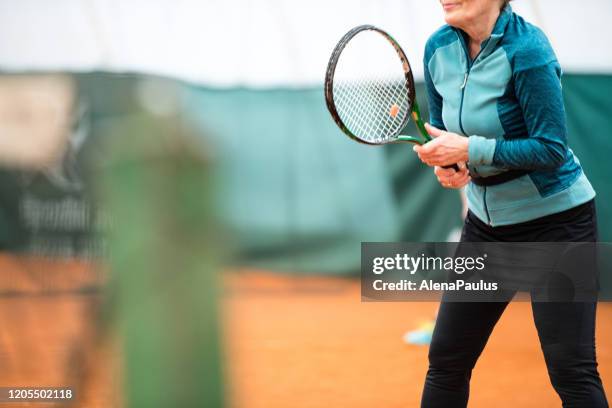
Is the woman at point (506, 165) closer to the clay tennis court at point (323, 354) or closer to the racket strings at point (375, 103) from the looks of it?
the racket strings at point (375, 103)

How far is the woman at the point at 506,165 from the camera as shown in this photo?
6.13 ft

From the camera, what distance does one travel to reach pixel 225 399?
840 millimetres

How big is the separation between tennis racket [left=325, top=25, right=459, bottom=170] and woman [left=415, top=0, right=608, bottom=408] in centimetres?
24

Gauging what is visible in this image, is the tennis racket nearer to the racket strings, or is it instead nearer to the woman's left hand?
the racket strings

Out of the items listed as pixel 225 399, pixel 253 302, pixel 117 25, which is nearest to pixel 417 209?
pixel 253 302

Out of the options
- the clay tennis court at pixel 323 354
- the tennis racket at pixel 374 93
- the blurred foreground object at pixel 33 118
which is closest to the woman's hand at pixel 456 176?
the tennis racket at pixel 374 93

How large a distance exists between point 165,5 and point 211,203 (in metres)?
5.33

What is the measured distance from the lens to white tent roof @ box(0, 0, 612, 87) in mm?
5766

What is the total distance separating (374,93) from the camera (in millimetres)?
2416

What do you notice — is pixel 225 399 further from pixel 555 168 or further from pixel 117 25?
pixel 117 25

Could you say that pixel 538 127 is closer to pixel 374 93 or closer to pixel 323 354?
pixel 374 93

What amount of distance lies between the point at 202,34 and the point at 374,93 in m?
3.67

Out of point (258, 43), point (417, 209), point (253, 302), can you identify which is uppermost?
point (258, 43)

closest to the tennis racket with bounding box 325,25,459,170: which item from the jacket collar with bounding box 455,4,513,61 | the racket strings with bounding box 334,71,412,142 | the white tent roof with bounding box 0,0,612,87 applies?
the racket strings with bounding box 334,71,412,142
